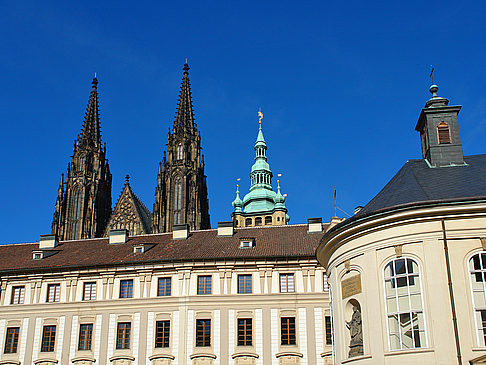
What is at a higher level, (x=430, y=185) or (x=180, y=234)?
(x=180, y=234)

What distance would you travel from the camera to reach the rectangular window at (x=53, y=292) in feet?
154

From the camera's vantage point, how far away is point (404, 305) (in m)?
24.8

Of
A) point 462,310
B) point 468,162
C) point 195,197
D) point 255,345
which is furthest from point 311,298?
point 195,197

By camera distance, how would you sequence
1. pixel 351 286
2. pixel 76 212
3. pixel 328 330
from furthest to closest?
pixel 76 212
pixel 328 330
pixel 351 286

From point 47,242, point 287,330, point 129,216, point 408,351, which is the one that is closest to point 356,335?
point 408,351

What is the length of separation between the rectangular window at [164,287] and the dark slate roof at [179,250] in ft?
4.95

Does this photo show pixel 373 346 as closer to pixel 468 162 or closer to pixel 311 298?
pixel 468 162

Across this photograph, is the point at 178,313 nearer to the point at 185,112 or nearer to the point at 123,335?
the point at 123,335

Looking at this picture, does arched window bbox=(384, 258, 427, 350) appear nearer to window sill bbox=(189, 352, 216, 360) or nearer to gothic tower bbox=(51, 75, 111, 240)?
window sill bbox=(189, 352, 216, 360)

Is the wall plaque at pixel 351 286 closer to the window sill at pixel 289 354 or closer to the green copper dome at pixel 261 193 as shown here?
the window sill at pixel 289 354

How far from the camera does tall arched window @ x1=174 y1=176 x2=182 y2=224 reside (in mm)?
89938

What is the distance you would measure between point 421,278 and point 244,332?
20459 mm

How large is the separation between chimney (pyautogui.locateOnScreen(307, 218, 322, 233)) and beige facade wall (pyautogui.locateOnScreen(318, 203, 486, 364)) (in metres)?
21.4

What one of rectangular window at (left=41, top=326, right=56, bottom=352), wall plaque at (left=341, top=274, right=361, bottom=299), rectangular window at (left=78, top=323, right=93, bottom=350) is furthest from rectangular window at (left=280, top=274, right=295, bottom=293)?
rectangular window at (left=41, top=326, right=56, bottom=352)
